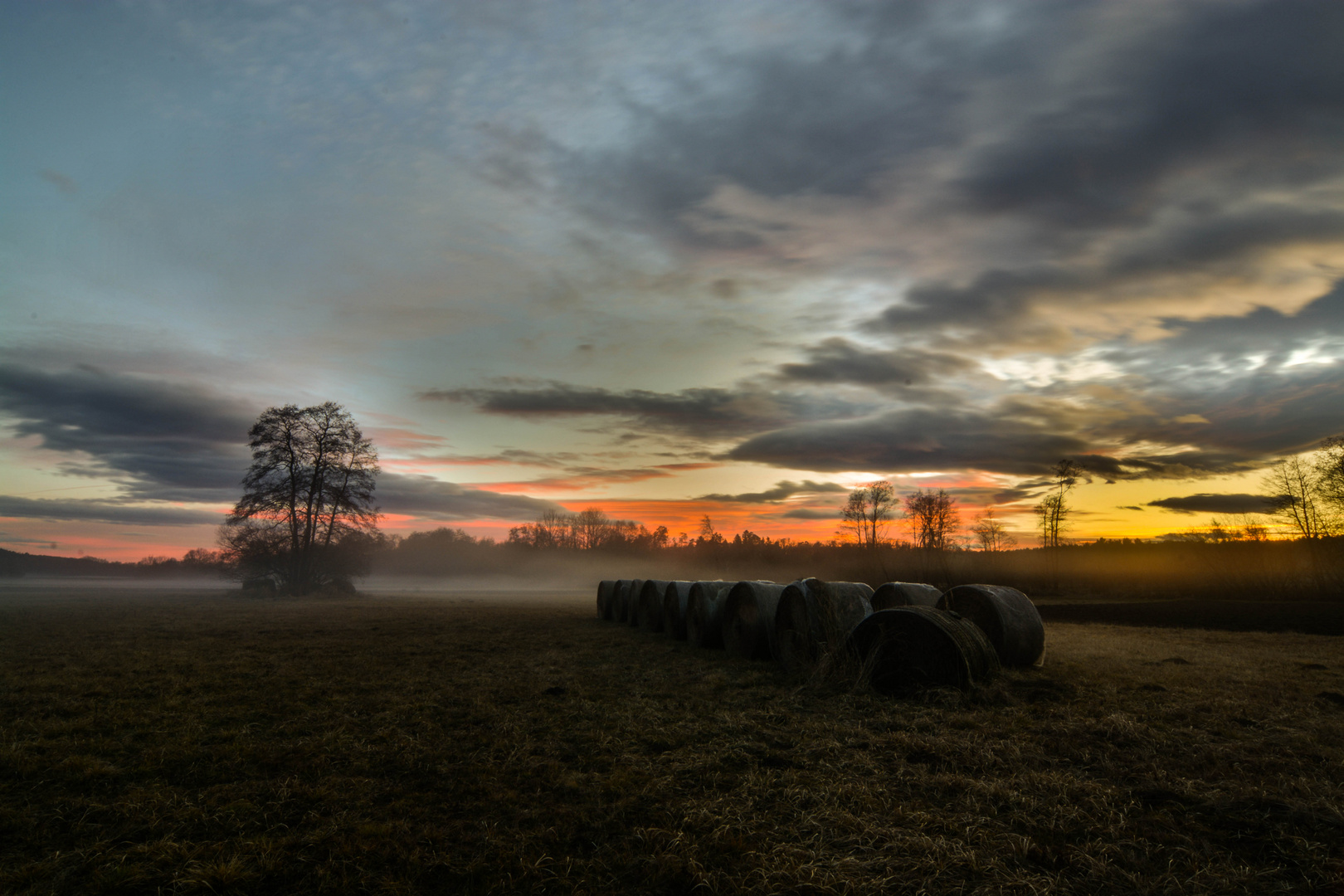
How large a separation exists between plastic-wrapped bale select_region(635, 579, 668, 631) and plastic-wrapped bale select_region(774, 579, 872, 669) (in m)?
5.85

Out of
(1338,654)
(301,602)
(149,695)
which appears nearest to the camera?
(149,695)

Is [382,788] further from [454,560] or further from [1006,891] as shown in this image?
[454,560]

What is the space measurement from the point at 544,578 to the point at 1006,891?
253 feet

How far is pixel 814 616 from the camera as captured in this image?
410 inches

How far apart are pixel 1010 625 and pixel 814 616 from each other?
3169mm

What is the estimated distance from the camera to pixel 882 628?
873 cm

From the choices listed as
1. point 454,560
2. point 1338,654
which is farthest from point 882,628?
point 454,560

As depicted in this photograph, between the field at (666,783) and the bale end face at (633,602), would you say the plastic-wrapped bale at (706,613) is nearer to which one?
the field at (666,783)

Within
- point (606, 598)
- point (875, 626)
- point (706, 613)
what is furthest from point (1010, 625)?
point (606, 598)

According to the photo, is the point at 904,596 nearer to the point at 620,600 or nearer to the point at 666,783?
the point at 666,783

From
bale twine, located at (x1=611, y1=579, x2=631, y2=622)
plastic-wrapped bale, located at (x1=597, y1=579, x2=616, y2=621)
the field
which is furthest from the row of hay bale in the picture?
plastic-wrapped bale, located at (x1=597, y1=579, x2=616, y2=621)

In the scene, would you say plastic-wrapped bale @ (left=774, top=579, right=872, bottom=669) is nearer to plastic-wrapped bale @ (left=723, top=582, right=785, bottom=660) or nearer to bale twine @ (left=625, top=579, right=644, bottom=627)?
plastic-wrapped bale @ (left=723, top=582, right=785, bottom=660)

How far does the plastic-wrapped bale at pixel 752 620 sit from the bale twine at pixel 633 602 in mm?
6274

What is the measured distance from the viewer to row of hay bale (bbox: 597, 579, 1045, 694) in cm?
814
